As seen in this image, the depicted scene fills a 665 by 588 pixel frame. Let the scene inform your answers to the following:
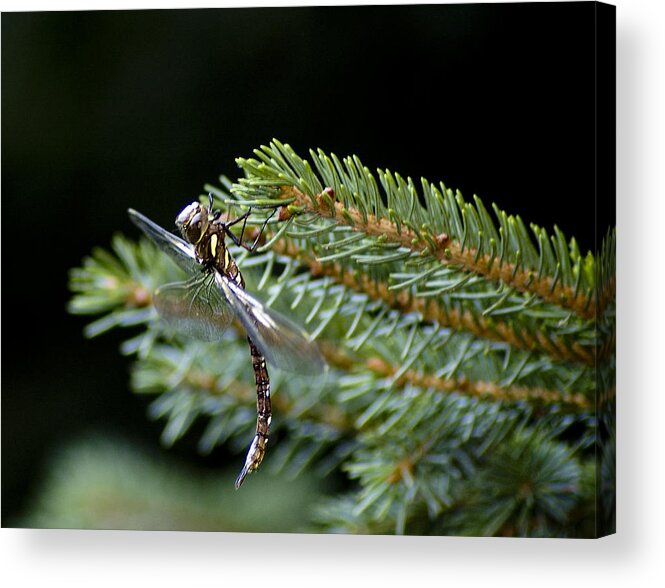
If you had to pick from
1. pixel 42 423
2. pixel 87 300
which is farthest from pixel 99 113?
pixel 42 423

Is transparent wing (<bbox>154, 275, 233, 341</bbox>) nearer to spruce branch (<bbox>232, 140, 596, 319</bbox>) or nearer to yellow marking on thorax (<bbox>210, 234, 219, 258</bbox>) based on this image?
yellow marking on thorax (<bbox>210, 234, 219, 258</bbox>)

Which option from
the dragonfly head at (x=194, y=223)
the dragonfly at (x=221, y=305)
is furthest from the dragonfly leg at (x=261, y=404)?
the dragonfly head at (x=194, y=223)

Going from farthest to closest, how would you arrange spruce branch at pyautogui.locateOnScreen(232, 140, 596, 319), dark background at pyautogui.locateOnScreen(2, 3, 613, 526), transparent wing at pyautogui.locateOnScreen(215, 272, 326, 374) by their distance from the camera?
dark background at pyautogui.locateOnScreen(2, 3, 613, 526) → transparent wing at pyautogui.locateOnScreen(215, 272, 326, 374) → spruce branch at pyautogui.locateOnScreen(232, 140, 596, 319)

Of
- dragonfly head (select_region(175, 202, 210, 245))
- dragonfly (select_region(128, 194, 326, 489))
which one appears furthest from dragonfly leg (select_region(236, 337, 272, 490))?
dragonfly head (select_region(175, 202, 210, 245))

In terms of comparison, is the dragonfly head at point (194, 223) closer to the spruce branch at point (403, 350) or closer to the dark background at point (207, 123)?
the spruce branch at point (403, 350)

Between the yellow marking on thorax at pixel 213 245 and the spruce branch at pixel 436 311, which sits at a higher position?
the yellow marking on thorax at pixel 213 245

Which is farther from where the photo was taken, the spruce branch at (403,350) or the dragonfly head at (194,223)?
the dragonfly head at (194,223)

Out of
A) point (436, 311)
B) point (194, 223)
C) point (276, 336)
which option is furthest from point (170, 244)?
point (436, 311)
